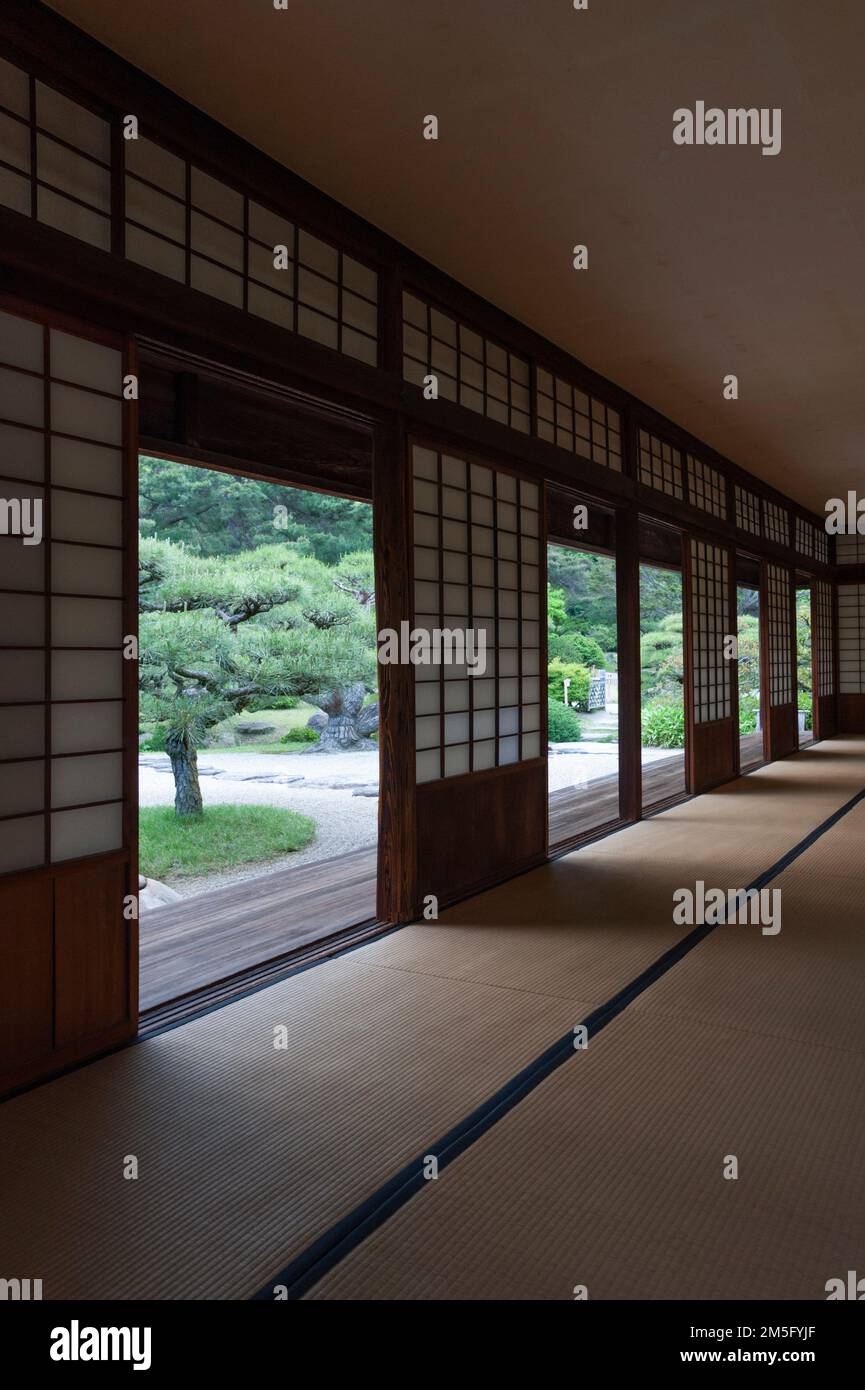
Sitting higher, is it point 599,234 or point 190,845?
point 599,234

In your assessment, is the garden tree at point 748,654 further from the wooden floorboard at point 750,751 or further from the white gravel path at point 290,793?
the white gravel path at point 290,793

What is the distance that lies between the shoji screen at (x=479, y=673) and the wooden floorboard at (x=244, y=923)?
1.68ft

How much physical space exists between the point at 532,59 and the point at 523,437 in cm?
232

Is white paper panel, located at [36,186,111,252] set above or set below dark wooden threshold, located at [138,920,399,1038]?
above

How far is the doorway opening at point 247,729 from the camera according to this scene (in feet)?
13.6

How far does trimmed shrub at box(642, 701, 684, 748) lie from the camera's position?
13.9m

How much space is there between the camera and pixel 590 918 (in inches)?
158

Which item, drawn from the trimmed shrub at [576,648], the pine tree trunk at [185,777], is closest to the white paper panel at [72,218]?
the pine tree trunk at [185,777]

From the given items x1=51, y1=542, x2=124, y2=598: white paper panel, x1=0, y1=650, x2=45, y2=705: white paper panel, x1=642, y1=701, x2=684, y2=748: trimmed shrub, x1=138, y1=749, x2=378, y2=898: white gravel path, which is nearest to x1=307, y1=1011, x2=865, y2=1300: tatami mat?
x1=0, y1=650, x2=45, y2=705: white paper panel

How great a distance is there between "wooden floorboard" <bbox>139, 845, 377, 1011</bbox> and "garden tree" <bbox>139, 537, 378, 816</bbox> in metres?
2.68

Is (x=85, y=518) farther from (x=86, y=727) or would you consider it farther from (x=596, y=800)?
(x=596, y=800)

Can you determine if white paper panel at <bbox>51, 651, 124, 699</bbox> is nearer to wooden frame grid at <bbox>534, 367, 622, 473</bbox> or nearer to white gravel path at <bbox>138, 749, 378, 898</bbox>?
wooden frame grid at <bbox>534, 367, 622, 473</bbox>
